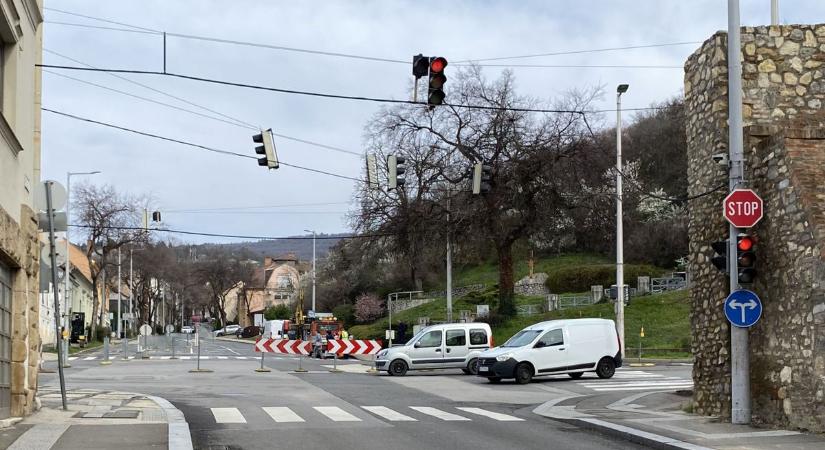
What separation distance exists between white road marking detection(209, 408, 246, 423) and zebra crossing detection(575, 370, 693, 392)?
10.3 metres

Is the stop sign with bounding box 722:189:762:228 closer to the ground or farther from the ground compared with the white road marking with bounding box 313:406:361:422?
farther from the ground

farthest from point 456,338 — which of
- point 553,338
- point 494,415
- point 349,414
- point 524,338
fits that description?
point 349,414

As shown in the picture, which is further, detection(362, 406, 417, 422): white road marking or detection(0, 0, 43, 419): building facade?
A: detection(362, 406, 417, 422): white road marking

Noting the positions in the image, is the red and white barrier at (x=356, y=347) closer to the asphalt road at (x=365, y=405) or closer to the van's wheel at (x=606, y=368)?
the asphalt road at (x=365, y=405)

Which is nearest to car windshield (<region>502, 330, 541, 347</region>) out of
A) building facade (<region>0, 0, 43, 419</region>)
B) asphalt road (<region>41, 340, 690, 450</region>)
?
asphalt road (<region>41, 340, 690, 450</region>)

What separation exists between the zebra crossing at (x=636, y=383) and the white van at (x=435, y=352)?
528cm

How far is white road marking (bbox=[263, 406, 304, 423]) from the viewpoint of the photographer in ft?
51.2

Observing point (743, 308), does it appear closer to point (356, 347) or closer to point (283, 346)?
point (356, 347)

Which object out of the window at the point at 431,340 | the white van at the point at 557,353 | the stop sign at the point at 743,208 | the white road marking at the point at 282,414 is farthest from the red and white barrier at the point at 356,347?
the stop sign at the point at 743,208

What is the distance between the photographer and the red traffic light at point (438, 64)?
1638 centimetres

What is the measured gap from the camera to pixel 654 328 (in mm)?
44688

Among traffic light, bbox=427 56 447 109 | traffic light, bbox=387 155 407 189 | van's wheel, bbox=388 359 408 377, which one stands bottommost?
van's wheel, bbox=388 359 408 377

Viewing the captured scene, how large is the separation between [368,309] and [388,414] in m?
59.3

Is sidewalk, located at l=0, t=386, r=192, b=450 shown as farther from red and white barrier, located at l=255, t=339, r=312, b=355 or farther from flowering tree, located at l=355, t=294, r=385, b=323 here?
flowering tree, located at l=355, t=294, r=385, b=323
